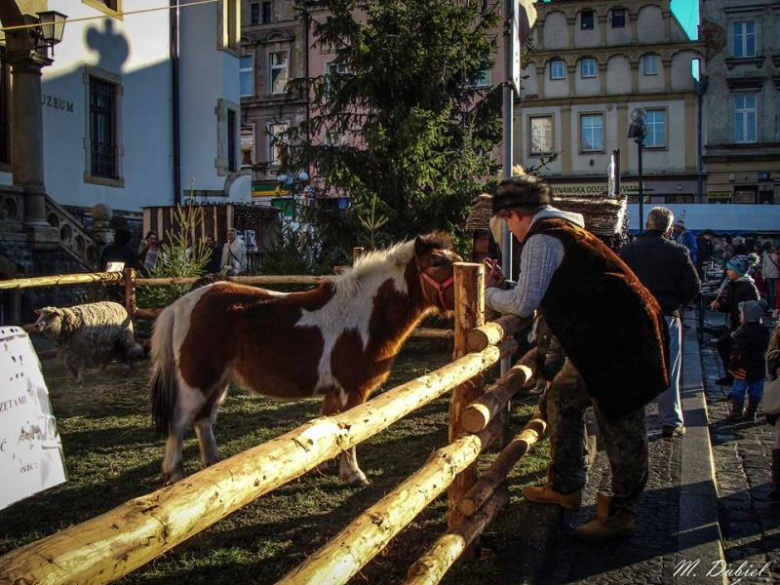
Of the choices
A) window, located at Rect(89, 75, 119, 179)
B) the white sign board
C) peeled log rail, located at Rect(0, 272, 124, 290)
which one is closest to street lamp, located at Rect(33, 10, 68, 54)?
window, located at Rect(89, 75, 119, 179)

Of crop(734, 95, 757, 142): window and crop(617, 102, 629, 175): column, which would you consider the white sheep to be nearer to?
crop(617, 102, 629, 175): column

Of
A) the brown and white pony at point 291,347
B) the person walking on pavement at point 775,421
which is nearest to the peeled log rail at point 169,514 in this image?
the brown and white pony at point 291,347

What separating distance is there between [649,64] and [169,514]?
39854mm

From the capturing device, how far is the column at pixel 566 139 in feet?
123

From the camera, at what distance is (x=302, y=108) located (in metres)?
38.5

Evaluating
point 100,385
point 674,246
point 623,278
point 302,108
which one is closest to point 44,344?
point 100,385

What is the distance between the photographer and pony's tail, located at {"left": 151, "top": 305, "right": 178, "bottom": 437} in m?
4.94

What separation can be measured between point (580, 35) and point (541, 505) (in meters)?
37.5

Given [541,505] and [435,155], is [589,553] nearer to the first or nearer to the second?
[541,505]

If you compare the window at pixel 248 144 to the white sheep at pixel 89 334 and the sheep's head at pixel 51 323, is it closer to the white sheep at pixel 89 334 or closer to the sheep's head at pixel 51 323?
the white sheep at pixel 89 334

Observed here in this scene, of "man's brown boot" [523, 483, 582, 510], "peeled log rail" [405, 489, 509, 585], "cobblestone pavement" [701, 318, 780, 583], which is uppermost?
"peeled log rail" [405, 489, 509, 585]

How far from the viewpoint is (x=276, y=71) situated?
39.7 m

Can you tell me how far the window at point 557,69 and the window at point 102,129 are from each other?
25.9 metres

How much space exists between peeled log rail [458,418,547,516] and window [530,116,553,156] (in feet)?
115
